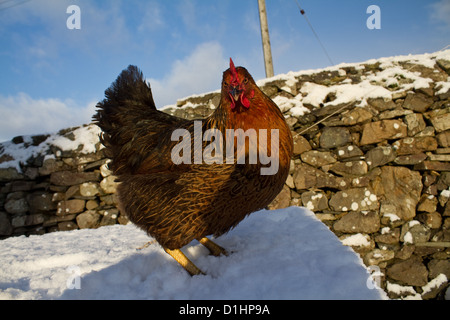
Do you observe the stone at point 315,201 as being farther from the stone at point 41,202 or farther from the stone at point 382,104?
the stone at point 41,202

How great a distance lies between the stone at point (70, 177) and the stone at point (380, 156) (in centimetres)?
544

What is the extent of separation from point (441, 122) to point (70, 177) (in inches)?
285

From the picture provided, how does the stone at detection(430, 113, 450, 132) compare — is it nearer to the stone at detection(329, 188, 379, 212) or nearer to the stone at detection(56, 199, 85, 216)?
the stone at detection(329, 188, 379, 212)

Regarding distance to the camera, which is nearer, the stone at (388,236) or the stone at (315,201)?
the stone at (388,236)

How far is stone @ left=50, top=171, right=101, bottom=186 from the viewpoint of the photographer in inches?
207

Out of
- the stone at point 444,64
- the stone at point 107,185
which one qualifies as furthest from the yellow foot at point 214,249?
the stone at point 444,64

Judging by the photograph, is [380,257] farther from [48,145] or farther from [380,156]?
[48,145]

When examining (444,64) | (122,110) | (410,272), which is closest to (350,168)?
(410,272)

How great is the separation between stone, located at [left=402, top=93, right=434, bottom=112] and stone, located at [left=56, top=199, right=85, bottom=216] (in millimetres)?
6696

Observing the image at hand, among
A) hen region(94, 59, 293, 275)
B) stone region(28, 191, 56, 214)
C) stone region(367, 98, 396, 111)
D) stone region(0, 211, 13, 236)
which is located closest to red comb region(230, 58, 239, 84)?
hen region(94, 59, 293, 275)

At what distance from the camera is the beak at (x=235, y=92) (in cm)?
172

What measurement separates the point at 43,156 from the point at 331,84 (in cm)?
636

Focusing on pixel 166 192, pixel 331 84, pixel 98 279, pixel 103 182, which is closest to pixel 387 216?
pixel 331 84

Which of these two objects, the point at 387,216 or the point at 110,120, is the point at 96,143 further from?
the point at 387,216
